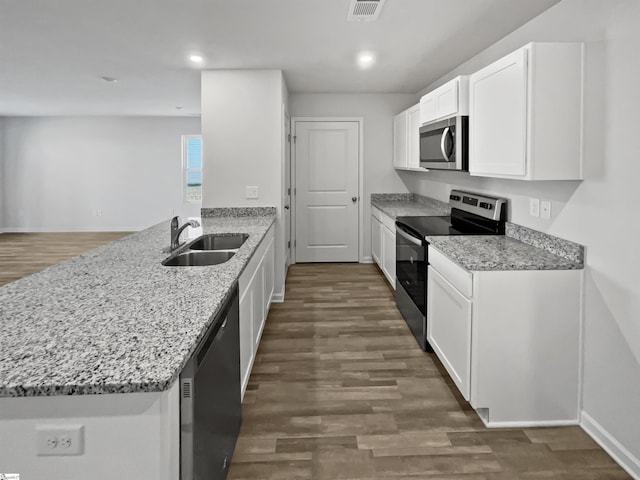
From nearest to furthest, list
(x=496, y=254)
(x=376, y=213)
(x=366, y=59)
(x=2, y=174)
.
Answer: (x=496, y=254) < (x=366, y=59) < (x=376, y=213) < (x=2, y=174)

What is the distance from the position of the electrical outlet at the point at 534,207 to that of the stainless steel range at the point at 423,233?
1.26 ft

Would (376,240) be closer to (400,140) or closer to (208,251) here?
(400,140)

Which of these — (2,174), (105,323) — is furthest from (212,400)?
(2,174)

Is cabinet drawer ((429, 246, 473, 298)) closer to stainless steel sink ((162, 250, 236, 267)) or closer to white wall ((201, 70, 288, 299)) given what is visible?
stainless steel sink ((162, 250, 236, 267))

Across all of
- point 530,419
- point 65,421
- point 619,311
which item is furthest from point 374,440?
point 65,421

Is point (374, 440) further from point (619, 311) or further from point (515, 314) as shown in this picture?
point (619, 311)

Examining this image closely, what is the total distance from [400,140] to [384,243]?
1.30 metres

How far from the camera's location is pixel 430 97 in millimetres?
4094

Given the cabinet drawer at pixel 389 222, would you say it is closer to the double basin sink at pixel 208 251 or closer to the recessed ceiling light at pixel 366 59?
→ the recessed ceiling light at pixel 366 59

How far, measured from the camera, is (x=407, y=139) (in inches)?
216

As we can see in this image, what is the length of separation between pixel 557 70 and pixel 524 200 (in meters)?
0.94

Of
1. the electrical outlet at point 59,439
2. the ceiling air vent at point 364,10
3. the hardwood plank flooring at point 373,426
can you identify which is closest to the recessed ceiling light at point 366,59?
the ceiling air vent at point 364,10

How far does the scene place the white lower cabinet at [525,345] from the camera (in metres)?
2.46

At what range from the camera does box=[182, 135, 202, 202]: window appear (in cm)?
995
